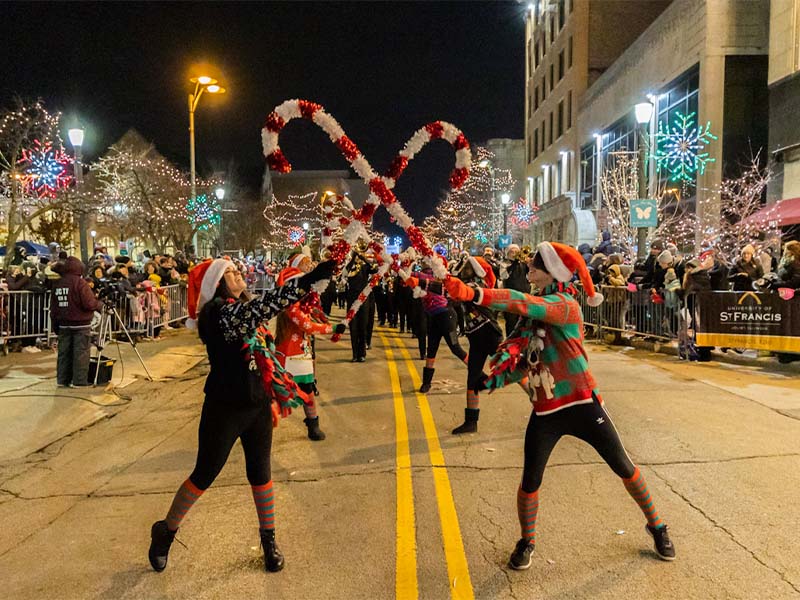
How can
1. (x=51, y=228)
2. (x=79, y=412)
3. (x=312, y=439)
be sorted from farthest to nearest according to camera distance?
(x=51, y=228), (x=79, y=412), (x=312, y=439)

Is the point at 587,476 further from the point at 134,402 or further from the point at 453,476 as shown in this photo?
the point at 134,402

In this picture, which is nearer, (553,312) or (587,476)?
(553,312)

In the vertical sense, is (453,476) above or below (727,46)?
below

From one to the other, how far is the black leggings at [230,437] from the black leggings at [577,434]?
61.9 inches

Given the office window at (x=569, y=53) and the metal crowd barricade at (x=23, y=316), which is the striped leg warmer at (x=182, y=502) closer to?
the metal crowd barricade at (x=23, y=316)

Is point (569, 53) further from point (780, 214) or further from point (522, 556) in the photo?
point (522, 556)

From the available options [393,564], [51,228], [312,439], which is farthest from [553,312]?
[51,228]

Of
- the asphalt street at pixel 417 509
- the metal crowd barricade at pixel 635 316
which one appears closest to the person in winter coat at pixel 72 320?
the asphalt street at pixel 417 509

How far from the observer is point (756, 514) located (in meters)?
4.68

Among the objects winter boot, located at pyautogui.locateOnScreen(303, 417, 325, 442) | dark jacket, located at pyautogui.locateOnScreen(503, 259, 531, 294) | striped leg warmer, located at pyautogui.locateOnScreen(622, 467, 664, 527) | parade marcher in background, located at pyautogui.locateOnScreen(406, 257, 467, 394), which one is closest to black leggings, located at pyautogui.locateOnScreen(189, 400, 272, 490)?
striped leg warmer, located at pyautogui.locateOnScreen(622, 467, 664, 527)

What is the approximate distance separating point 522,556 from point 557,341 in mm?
1282

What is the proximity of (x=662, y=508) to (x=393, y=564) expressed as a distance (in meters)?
2.09

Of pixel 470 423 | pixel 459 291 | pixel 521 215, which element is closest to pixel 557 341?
pixel 459 291

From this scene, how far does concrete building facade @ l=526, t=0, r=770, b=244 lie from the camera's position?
915 inches
